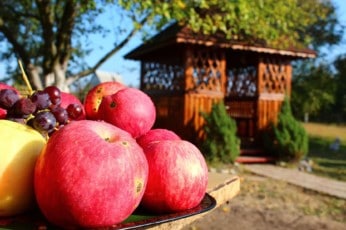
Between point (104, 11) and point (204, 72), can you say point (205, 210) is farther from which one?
point (104, 11)

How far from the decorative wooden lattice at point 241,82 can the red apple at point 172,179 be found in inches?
503

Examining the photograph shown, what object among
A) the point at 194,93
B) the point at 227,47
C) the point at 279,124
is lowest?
the point at 279,124

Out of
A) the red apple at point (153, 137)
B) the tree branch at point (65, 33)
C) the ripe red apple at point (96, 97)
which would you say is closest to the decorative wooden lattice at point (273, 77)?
the tree branch at point (65, 33)

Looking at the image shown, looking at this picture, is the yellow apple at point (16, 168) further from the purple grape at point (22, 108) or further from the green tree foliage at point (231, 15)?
the green tree foliage at point (231, 15)

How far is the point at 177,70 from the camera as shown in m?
12.9

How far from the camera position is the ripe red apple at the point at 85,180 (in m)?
1.02

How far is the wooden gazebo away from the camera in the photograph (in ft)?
37.6

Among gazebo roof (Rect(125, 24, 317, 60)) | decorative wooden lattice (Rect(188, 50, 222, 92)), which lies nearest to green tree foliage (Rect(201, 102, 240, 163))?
decorative wooden lattice (Rect(188, 50, 222, 92))

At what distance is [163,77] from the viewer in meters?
14.0

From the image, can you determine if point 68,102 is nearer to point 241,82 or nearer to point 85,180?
point 85,180

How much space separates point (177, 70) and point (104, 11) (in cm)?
265

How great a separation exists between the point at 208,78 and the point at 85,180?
436 inches

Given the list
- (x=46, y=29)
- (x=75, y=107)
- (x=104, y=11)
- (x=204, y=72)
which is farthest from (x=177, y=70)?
(x=75, y=107)

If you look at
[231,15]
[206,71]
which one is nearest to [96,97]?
[231,15]
